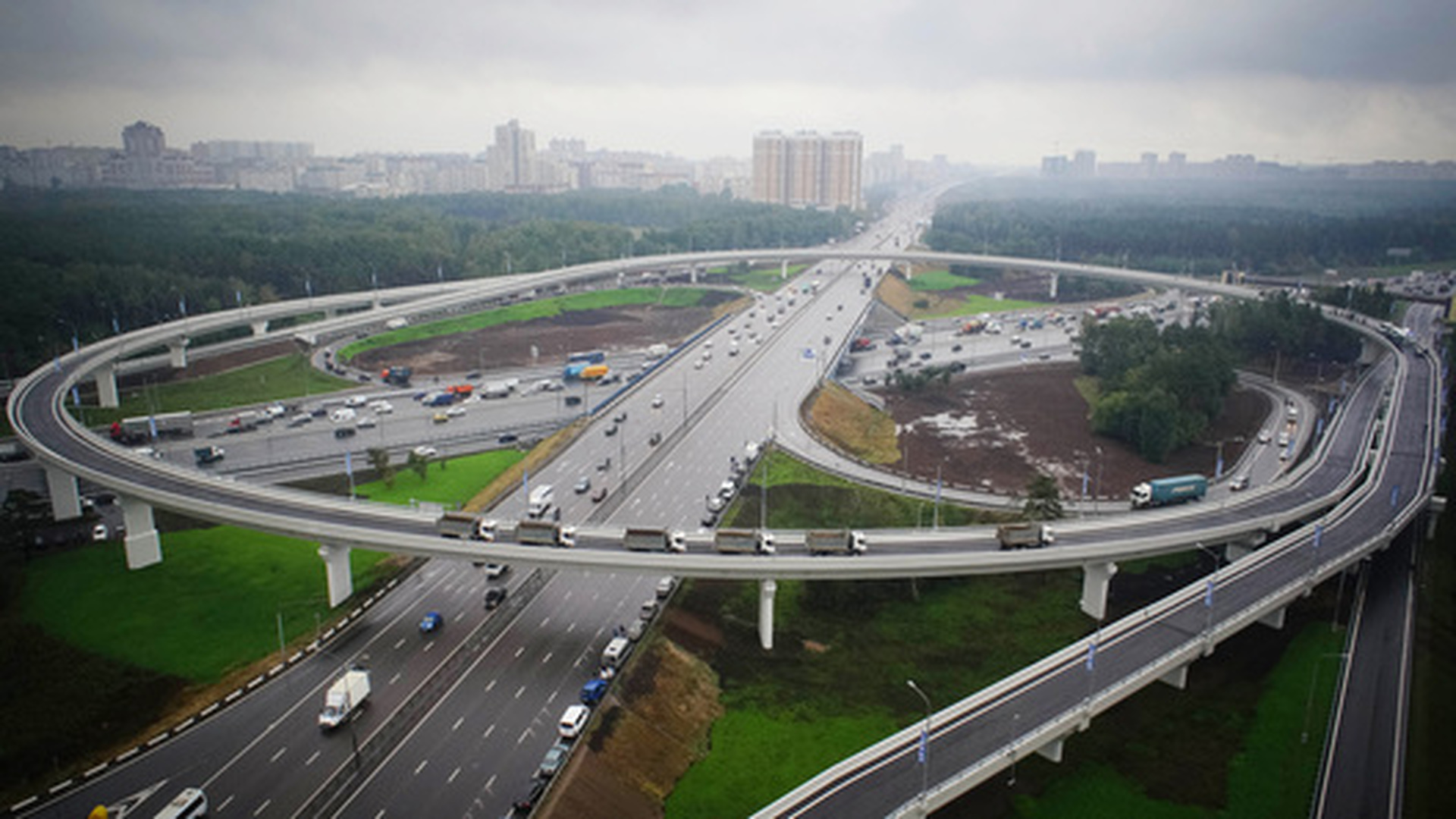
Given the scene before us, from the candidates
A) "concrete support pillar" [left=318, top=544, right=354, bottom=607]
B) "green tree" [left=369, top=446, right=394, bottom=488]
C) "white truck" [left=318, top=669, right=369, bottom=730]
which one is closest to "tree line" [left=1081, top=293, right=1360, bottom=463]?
"green tree" [left=369, top=446, right=394, bottom=488]

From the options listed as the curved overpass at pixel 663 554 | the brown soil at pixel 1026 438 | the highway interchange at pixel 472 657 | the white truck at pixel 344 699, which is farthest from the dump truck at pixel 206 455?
the brown soil at pixel 1026 438

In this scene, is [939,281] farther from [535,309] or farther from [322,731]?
[322,731]

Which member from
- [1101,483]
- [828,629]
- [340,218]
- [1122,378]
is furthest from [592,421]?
[340,218]

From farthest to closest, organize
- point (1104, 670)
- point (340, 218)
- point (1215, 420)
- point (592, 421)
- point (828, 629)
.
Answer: point (340, 218) → point (1215, 420) → point (592, 421) → point (828, 629) → point (1104, 670)

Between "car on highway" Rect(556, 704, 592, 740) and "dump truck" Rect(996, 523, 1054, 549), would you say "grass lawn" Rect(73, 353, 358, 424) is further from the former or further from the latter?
"dump truck" Rect(996, 523, 1054, 549)

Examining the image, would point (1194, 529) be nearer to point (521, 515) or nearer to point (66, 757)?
point (521, 515)

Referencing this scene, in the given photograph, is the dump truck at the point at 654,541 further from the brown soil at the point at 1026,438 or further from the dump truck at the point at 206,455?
the dump truck at the point at 206,455
